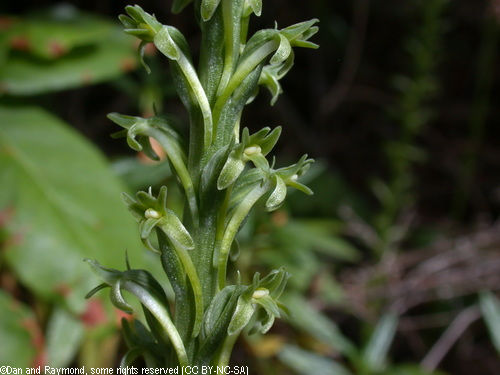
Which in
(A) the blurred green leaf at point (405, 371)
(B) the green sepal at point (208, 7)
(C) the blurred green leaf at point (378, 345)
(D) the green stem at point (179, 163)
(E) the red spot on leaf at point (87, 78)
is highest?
(B) the green sepal at point (208, 7)

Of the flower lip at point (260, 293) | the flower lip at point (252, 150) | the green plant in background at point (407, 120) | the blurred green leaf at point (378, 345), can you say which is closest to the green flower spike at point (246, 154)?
the flower lip at point (252, 150)

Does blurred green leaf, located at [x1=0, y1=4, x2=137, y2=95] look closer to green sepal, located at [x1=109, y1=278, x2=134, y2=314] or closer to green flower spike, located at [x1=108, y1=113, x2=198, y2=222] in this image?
green flower spike, located at [x1=108, y1=113, x2=198, y2=222]

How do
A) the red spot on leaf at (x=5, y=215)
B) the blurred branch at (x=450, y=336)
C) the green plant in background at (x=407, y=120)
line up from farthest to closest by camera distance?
the blurred branch at (x=450, y=336), the green plant in background at (x=407, y=120), the red spot on leaf at (x=5, y=215)

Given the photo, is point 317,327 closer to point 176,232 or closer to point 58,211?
point 58,211

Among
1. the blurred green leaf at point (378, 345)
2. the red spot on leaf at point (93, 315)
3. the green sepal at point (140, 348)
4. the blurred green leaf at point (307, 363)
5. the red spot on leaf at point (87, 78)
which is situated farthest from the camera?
the red spot on leaf at point (87, 78)

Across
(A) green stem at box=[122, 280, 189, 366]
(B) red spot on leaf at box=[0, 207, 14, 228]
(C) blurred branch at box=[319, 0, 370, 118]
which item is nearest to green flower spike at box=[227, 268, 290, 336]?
(A) green stem at box=[122, 280, 189, 366]

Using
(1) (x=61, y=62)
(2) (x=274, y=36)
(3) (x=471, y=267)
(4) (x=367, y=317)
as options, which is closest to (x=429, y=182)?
(3) (x=471, y=267)

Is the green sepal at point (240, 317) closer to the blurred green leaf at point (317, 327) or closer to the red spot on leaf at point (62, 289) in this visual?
the red spot on leaf at point (62, 289)
